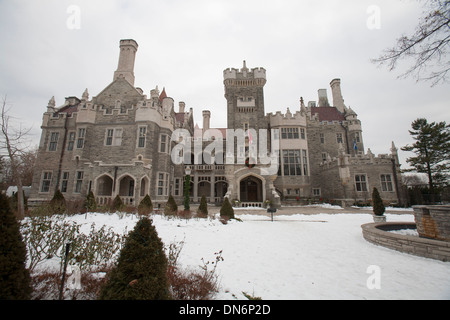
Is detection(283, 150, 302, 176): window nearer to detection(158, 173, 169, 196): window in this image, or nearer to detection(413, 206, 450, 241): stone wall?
detection(158, 173, 169, 196): window

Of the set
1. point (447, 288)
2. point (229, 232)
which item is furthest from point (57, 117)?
point (447, 288)

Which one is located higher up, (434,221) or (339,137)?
(339,137)

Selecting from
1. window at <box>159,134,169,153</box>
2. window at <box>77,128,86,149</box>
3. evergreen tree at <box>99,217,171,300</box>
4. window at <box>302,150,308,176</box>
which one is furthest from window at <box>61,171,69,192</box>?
window at <box>302,150,308,176</box>

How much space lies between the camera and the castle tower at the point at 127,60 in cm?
2211

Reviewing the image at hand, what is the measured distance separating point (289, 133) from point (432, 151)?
58.8 ft

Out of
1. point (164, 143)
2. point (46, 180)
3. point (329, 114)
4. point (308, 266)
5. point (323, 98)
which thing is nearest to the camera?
point (308, 266)

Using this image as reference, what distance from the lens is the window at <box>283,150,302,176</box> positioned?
25688 mm

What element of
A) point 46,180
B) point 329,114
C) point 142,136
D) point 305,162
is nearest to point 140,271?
point 142,136

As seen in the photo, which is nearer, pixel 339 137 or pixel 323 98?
pixel 339 137

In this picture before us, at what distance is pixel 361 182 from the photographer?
72.1ft

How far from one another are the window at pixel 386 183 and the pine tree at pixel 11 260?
1089 inches

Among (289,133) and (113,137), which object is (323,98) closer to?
(289,133)

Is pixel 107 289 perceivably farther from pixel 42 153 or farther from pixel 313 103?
pixel 313 103

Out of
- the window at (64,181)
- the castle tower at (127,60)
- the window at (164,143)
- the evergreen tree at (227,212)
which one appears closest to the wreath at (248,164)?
the window at (164,143)
